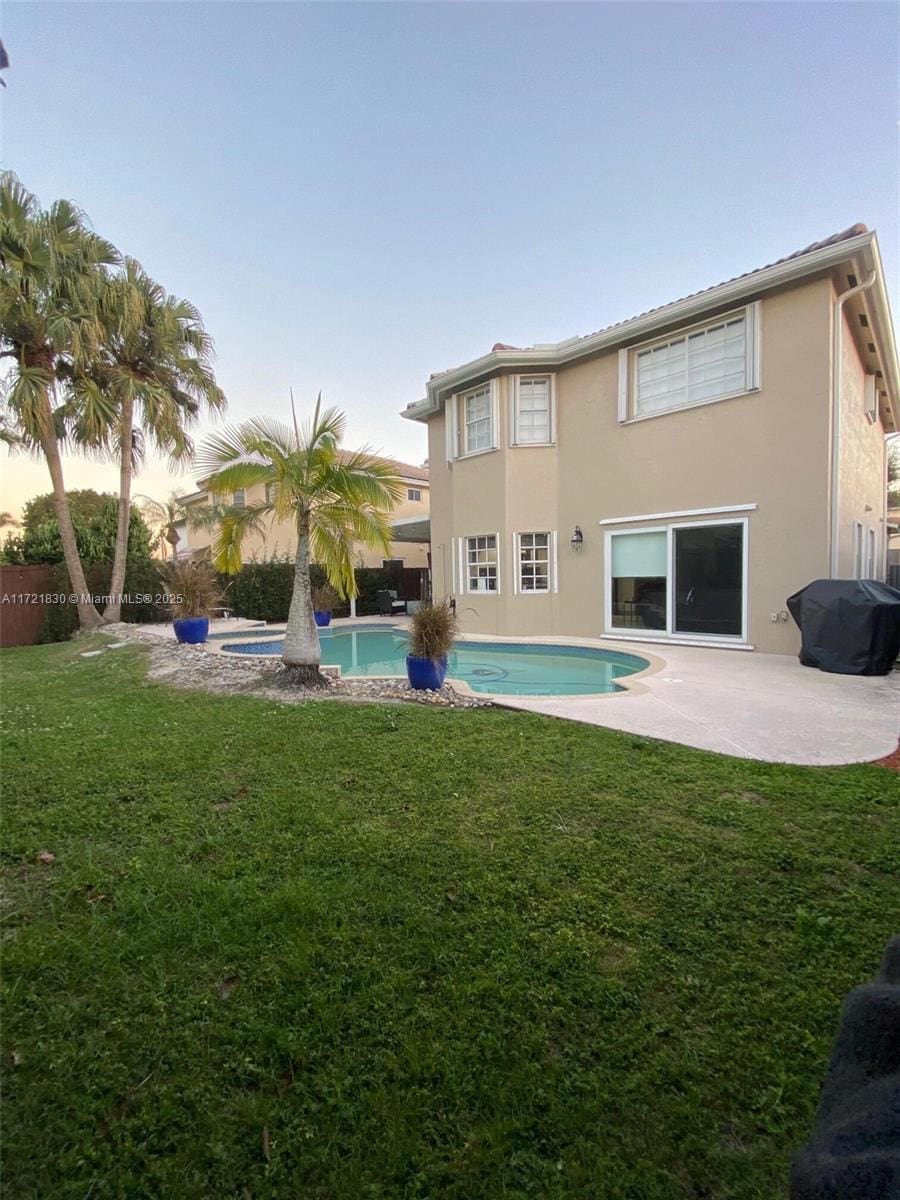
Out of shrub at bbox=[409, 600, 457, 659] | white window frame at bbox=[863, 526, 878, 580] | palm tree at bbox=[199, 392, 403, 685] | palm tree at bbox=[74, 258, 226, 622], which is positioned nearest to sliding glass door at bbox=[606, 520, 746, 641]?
white window frame at bbox=[863, 526, 878, 580]

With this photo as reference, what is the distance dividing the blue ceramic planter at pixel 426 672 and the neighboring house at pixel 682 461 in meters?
6.40

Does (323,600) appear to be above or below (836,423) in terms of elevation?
below

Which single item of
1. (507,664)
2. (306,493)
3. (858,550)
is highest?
(306,493)

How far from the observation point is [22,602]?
50.4 feet

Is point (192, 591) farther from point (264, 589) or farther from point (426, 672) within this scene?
point (426, 672)

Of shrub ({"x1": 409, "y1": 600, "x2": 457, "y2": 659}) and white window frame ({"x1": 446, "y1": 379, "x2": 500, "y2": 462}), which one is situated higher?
white window frame ({"x1": 446, "y1": 379, "x2": 500, "y2": 462})

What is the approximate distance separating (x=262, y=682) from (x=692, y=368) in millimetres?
10196

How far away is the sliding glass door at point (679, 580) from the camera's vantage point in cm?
1056

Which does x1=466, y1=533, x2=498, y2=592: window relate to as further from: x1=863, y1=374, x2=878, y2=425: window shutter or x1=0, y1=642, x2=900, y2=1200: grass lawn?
x1=0, y1=642, x2=900, y2=1200: grass lawn

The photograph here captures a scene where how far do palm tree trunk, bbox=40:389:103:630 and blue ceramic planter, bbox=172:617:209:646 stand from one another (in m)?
4.43

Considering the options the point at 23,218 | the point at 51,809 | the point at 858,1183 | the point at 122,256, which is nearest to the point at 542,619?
the point at 51,809

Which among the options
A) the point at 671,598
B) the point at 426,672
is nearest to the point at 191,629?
the point at 426,672

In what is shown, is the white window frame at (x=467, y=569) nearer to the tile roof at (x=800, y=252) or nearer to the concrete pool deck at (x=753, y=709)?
the concrete pool deck at (x=753, y=709)

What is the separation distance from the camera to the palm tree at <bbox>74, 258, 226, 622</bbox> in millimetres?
13492
